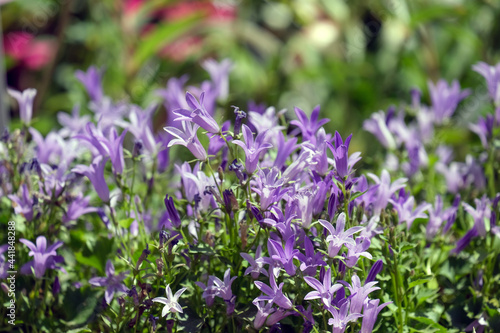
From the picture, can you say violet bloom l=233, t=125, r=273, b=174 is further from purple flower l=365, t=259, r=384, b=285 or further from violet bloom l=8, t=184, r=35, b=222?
violet bloom l=8, t=184, r=35, b=222

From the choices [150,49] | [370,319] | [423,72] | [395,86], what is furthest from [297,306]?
[395,86]

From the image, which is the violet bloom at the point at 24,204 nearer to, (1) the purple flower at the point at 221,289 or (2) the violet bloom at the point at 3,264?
(2) the violet bloom at the point at 3,264

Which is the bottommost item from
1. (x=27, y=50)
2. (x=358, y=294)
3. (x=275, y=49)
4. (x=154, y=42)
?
(x=27, y=50)

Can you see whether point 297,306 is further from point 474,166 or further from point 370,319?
point 474,166

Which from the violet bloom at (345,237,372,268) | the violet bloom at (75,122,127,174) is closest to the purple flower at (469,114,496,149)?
the violet bloom at (345,237,372,268)

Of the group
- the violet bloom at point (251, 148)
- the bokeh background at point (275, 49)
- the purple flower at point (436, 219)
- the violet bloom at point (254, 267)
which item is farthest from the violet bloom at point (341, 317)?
the bokeh background at point (275, 49)

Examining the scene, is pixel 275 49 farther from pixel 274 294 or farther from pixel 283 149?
pixel 274 294

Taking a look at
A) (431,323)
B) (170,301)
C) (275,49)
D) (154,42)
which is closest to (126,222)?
(170,301)
